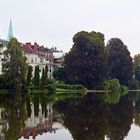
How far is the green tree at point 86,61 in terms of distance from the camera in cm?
9400

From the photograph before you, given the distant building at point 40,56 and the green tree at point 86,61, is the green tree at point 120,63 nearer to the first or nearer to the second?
the distant building at point 40,56

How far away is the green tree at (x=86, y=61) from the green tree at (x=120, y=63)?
547 inches

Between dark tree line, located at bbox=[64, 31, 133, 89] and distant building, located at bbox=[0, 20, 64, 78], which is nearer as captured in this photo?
dark tree line, located at bbox=[64, 31, 133, 89]

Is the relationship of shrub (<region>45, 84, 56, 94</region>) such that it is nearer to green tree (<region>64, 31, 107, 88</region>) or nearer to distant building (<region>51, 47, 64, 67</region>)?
green tree (<region>64, 31, 107, 88</region>)

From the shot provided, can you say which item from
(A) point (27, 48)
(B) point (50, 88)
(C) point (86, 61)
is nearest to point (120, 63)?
(C) point (86, 61)

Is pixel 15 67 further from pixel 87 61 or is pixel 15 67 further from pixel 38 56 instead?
pixel 38 56

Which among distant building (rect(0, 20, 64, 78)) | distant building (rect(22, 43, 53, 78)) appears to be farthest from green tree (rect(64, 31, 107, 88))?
distant building (rect(22, 43, 53, 78))

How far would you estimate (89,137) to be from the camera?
831 inches

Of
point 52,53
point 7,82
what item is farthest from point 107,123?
point 52,53

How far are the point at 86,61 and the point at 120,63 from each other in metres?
17.4

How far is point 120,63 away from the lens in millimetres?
109875

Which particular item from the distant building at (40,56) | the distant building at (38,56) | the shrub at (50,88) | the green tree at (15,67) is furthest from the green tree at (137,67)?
the green tree at (15,67)

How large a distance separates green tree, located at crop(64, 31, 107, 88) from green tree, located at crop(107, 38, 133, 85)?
45.6 feet

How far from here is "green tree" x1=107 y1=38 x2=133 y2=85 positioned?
11025 cm
